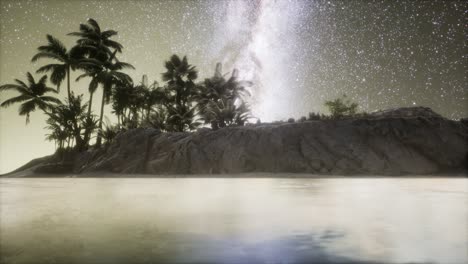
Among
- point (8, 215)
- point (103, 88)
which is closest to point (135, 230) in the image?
point (8, 215)

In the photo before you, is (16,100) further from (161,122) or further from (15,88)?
(161,122)

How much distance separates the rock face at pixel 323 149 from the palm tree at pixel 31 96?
11.8 metres

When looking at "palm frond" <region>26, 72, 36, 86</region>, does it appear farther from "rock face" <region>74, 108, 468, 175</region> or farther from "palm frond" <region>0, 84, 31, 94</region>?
"rock face" <region>74, 108, 468, 175</region>

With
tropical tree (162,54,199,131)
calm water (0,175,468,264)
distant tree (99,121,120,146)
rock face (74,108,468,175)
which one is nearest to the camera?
calm water (0,175,468,264)

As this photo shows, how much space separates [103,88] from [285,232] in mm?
31110

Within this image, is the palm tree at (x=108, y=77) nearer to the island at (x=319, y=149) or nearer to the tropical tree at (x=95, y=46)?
the tropical tree at (x=95, y=46)

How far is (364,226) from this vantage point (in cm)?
322

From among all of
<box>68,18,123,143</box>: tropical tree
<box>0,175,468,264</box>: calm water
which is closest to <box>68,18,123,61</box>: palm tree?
<box>68,18,123,143</box>: tropical tree

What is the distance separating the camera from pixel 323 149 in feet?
64.0

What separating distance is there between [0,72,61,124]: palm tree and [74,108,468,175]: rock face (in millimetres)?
11772

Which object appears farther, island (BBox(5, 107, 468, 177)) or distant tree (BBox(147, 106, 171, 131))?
distant tree (BBox(147, 106, 171, 131))

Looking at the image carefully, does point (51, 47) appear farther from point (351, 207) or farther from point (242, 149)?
point (351, 207)

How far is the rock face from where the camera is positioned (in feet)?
60.9

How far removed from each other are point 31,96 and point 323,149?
83.2ft
